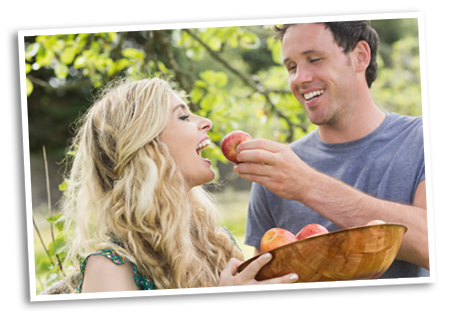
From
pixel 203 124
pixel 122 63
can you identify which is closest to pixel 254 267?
pixel 203 124

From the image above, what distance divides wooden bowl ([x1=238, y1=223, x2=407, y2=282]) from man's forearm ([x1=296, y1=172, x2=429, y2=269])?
0.26 m

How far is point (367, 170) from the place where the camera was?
6.55 ft

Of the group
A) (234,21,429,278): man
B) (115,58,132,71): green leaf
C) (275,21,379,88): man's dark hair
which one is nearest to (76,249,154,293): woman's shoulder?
(234,21,429,278): man

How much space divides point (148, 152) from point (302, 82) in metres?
0.95

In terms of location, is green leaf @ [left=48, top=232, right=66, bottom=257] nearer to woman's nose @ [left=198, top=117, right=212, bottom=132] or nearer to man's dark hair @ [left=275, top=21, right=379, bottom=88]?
woman's nose @ [left=198, top=117, right=212, bottom=132]

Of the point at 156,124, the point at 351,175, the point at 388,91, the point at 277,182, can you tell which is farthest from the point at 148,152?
the point at 388,91

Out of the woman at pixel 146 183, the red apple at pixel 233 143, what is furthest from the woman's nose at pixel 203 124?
the red apple at pixel 233 143

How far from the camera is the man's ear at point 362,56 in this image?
2092mm

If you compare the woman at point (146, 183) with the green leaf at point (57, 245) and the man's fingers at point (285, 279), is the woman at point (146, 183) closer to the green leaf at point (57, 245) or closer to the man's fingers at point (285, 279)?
the man's fingers at point (285, 279)

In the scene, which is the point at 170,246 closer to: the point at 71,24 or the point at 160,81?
the point at 160,81

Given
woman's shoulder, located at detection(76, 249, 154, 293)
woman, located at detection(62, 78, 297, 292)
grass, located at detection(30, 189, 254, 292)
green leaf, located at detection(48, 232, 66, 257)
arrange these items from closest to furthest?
woman's shoulder, located at detection(76, 249, 154, 293), woman, located at detection(62, 78, 297, 292), green leaf, located at detection(48, 232, 66, 257), grass, located at detection(30, 189, 254, 292)

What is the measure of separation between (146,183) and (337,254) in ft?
2.82

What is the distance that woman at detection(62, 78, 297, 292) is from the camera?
1642 millimetres

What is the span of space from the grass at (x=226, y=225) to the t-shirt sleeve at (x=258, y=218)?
0.09 m
